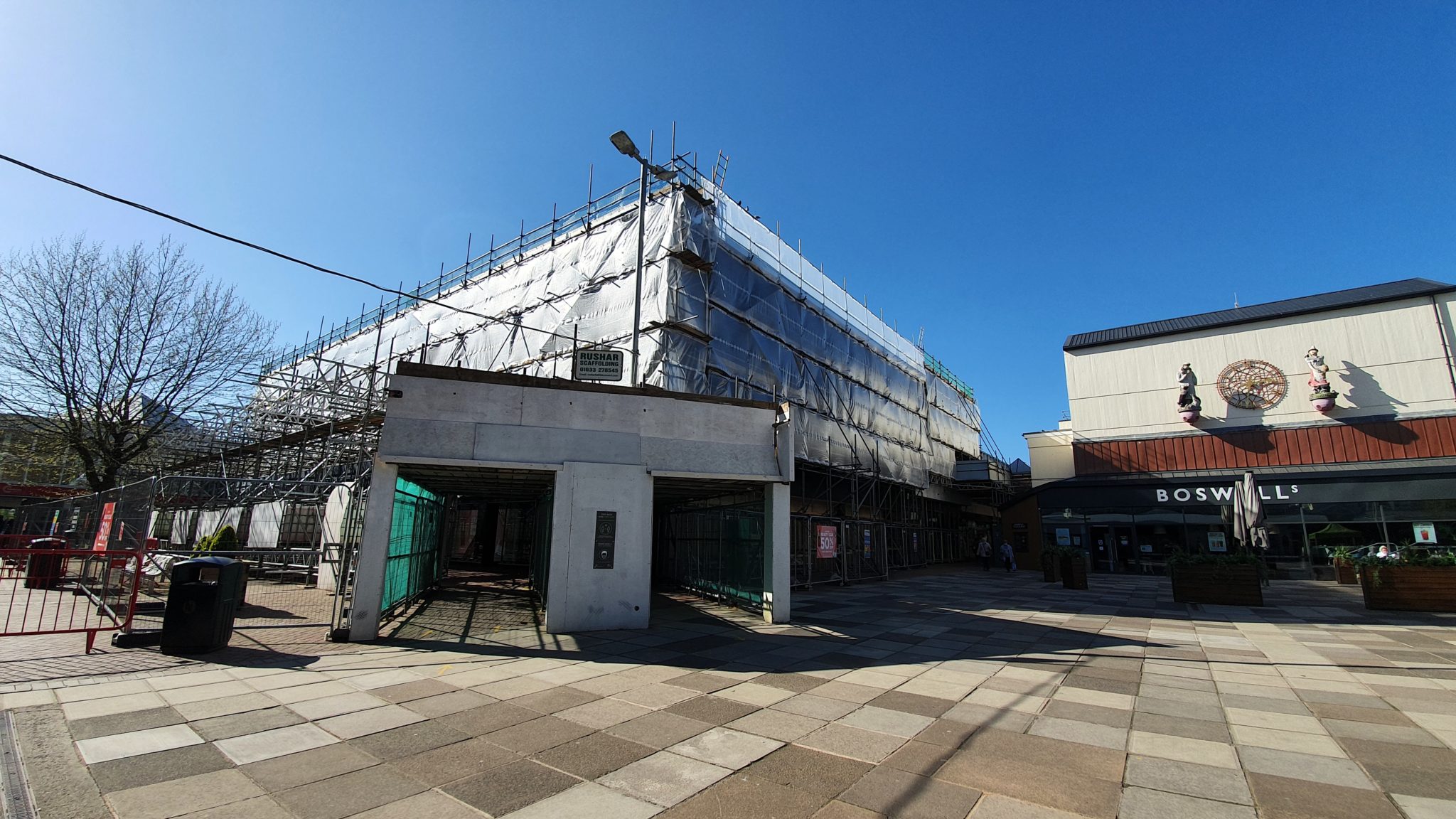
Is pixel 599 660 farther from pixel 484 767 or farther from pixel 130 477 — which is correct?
pixel 130 477

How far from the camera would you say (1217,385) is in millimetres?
29094

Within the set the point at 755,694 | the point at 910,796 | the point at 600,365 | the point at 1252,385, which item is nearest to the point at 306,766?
the point at 755,694

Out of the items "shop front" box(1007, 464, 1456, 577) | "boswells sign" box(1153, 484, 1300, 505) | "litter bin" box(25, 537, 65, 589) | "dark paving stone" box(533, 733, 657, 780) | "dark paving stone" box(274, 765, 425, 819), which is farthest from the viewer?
"boswells sign" box(1153, 484, 1300, 505)

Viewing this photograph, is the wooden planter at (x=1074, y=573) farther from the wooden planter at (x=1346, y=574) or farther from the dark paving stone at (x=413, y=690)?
the dark paving stone at (x=413, y=690)

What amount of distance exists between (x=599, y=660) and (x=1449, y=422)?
115 feet

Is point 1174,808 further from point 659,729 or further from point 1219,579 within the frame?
point 1219,579

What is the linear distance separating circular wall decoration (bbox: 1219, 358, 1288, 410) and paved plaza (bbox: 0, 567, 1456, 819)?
23.2 meters

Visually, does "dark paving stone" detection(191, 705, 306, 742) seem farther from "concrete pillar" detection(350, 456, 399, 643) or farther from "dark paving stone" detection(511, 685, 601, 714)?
"concrete pillar" detection(350, 456, 399, 643)

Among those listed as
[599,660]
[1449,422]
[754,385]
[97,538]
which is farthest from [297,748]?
[1449,422]

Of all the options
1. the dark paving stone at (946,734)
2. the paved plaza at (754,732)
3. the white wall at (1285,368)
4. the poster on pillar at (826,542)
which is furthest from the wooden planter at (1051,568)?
the dark paving stone at (946,734)

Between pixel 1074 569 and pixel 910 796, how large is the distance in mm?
19136

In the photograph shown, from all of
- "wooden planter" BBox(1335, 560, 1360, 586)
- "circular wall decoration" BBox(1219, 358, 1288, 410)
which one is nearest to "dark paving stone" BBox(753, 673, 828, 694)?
"wooden planter" BBox(1335, 560, 1360, 586)

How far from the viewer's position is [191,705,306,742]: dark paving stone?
5.09m

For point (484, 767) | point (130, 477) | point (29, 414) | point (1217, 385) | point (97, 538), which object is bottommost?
point (484, 767)
